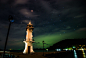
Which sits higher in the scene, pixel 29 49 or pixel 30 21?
pixel 30 21

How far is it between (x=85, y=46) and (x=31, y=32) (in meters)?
67.4

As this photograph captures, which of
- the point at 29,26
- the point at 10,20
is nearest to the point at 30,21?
the point at 29,26

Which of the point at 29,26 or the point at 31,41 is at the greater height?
the point at 29,26

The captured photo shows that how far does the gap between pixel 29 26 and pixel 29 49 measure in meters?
7.49

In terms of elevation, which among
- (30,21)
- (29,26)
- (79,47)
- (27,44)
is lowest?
(79,47)

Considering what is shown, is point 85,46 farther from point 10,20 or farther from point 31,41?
point 10,20

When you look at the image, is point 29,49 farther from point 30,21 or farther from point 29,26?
point 30,21

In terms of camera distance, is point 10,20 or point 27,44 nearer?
point 10,20

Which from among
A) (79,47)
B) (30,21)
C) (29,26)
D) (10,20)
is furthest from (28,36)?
(79,47)

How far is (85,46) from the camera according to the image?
73.6 metres

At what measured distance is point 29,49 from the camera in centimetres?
2462

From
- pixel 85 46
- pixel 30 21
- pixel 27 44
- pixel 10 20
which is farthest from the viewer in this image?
→ pixel 85 46

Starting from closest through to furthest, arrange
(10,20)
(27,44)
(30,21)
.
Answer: (10,20)
(27,44)
(30,21)

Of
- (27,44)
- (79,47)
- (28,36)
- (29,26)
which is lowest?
(79,47)
